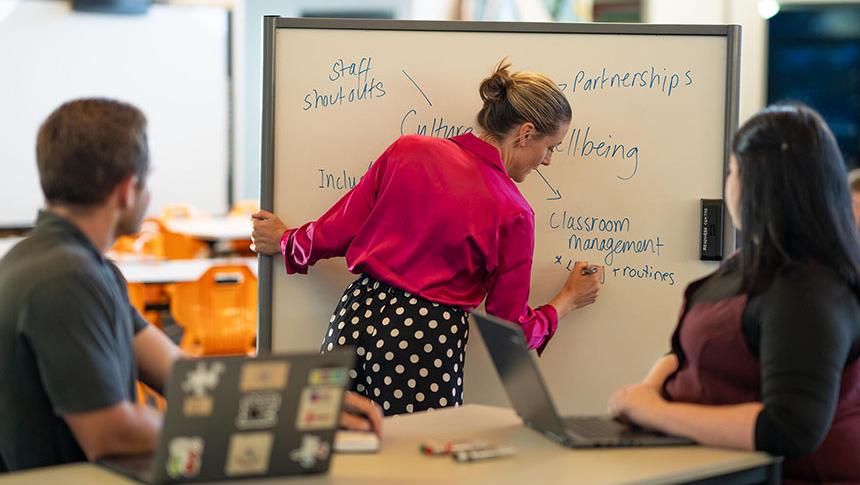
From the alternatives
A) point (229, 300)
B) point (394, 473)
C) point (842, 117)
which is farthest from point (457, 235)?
point (842, 117)

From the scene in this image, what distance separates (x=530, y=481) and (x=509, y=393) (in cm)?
44

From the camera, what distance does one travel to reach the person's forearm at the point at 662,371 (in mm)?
2119

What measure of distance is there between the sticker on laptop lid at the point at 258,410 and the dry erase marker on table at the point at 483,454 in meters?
0.36

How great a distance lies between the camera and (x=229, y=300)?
221 inches

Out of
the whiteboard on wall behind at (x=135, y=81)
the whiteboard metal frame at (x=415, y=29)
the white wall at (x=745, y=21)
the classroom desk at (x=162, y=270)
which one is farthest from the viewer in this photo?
the whiteboard on wall behind at (x=135, y=81)

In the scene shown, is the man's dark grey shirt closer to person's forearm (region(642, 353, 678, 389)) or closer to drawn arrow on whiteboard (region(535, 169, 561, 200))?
person's forearm (region(642, 353, 678, 389))

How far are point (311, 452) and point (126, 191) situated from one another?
55cm

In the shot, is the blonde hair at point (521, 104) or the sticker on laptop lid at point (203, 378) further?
the blonde hair at point (521, 104)

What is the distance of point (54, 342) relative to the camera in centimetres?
173

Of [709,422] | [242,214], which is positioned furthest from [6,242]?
[709,422]

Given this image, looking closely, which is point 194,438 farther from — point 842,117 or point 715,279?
point 842,117

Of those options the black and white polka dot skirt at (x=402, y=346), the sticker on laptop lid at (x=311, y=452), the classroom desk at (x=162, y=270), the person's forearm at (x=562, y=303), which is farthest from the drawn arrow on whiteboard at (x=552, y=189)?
the classroom desk at (x=162, y=270)

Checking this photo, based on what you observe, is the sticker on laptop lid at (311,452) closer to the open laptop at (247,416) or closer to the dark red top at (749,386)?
the open laptop at (247,416)

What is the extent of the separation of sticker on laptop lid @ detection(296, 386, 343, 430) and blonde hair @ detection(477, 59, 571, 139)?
1277mm
